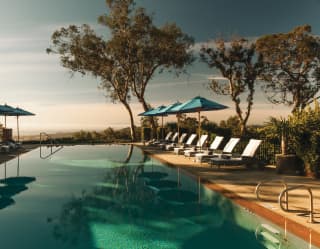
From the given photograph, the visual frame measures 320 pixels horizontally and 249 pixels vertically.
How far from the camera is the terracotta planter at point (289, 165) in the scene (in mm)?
11844

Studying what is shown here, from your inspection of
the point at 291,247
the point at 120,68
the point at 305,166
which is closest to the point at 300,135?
the point at 305,166

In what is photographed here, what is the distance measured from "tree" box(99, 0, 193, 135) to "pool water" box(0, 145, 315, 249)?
1884cm

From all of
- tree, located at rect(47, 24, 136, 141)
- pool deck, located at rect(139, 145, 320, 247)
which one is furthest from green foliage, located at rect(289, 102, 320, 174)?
tree, located at rect(47, 24, 136, 141)

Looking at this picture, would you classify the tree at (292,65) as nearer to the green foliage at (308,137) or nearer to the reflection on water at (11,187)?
the green foliage at (308,137)

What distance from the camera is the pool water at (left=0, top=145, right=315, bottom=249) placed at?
6.16 m

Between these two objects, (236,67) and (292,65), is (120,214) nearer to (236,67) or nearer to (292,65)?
(236,67)

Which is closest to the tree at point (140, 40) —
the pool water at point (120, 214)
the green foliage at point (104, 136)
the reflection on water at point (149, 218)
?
the green foliage at point (104, 136)

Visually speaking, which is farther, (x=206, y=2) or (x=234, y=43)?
(x=234, y=43)

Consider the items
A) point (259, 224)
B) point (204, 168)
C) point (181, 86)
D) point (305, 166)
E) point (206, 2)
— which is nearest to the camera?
point (259, 224)

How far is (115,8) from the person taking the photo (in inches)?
1227

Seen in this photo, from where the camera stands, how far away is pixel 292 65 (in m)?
32.5

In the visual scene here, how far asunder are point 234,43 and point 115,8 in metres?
11.2

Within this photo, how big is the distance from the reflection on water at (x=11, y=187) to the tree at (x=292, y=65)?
25555mm

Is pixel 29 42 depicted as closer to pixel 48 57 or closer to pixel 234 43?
pixel 48 57
